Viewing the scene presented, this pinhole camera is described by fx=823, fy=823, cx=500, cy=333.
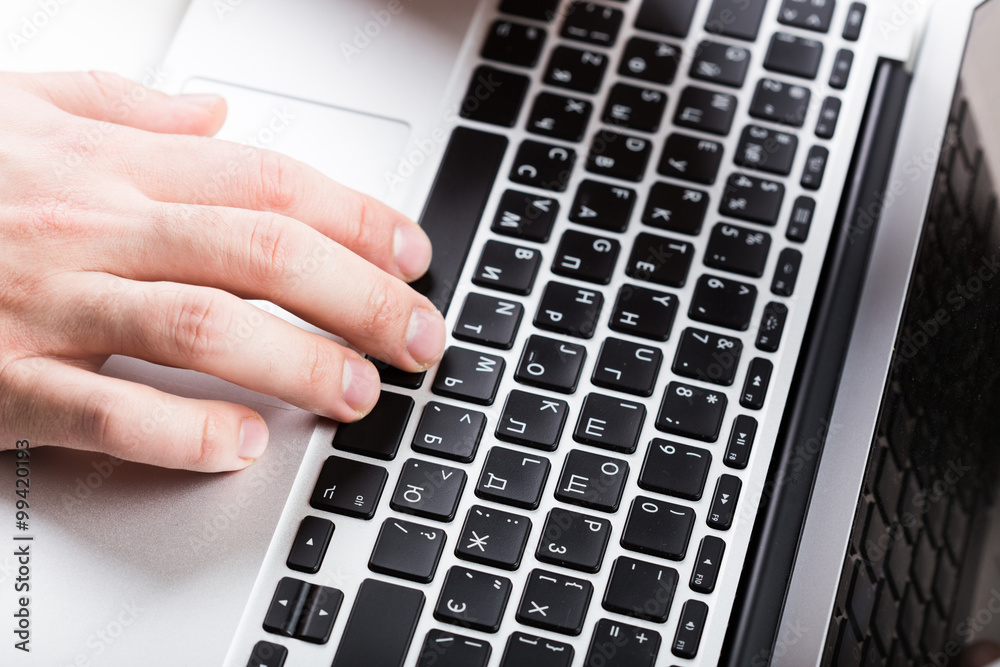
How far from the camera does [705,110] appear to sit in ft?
2.61

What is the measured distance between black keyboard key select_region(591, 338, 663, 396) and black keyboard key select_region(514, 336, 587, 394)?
0.06ft

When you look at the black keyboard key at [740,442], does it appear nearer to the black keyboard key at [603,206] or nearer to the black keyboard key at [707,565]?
the black keyboard key at [707,565]

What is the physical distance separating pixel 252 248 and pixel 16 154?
0.26 metres

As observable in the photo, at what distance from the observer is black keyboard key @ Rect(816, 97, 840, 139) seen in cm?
78

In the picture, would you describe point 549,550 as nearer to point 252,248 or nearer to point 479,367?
point 479,367

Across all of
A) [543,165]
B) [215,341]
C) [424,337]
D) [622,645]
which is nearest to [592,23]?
[543,165]

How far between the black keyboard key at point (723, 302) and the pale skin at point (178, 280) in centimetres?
23

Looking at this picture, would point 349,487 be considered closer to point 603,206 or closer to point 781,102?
point 603,206

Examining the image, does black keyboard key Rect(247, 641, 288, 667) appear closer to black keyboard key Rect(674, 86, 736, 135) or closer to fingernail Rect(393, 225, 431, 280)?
fingernail Rect(393, 225, 431, 280)

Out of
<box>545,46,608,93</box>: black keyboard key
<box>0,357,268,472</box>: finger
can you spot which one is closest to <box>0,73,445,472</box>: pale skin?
<box>0,357,268,472</box>: finger

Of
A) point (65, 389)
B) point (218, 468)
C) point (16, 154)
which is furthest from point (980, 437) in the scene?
point (16, 154)

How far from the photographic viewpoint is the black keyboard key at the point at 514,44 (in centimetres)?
82

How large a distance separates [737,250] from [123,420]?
1.74ft

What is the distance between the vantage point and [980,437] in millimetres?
528
